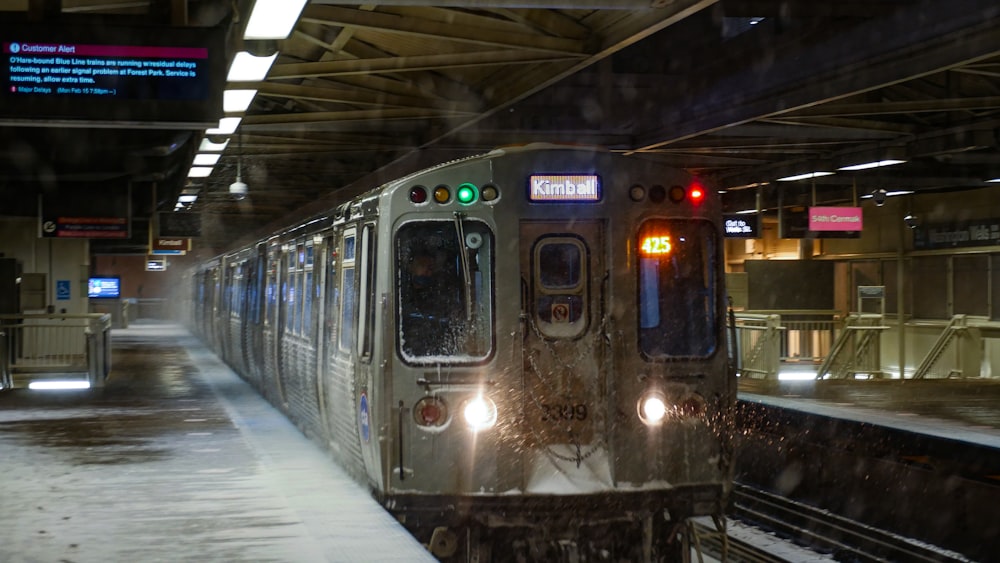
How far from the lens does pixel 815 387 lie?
55.9 feet

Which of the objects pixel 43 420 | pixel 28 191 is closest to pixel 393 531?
pixel 43 420

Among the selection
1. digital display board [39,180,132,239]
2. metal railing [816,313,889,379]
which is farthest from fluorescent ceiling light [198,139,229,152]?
metal railing [816,313,889,379]

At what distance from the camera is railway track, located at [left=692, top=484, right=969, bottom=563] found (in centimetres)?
1047

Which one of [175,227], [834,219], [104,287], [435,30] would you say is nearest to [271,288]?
[435,30]

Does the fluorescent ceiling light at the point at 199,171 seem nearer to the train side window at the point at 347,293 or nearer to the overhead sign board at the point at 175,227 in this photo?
the train side window at the point at 347,293

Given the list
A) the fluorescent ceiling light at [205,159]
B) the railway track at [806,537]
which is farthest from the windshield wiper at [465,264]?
the fluorescent ceiling light at [205,159]

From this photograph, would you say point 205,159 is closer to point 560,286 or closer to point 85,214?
point 85,214

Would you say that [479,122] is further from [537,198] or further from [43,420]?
[537,198]

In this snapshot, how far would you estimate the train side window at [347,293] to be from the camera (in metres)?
8.44

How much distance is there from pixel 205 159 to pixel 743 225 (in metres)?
10.1

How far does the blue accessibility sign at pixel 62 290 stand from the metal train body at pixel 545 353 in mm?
17474

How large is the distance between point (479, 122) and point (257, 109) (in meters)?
3.20

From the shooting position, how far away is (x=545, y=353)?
7504 mm

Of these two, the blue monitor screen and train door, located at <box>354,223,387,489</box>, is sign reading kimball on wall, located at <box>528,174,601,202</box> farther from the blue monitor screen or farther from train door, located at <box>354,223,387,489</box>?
the blue monitor screen
